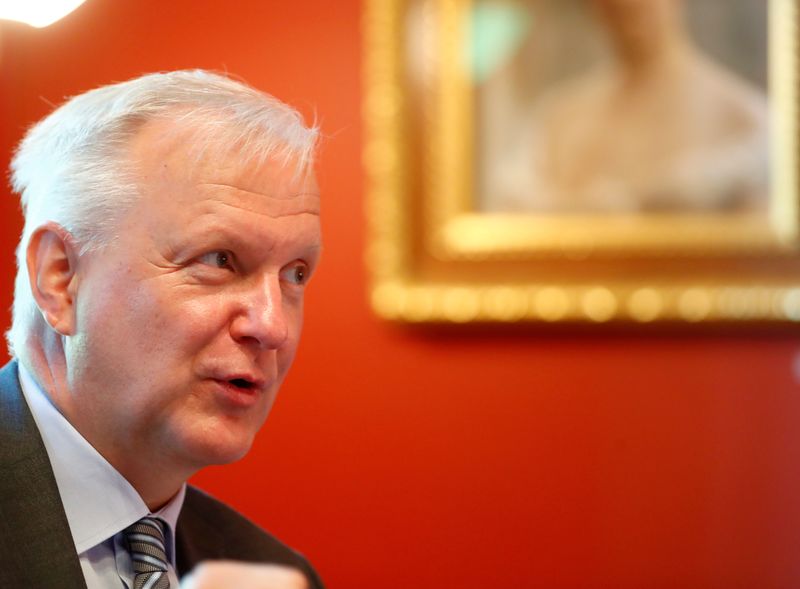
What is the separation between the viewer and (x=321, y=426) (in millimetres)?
2803

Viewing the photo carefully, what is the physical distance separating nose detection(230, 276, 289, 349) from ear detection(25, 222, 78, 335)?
225 mm

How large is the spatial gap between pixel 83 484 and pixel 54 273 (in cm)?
29

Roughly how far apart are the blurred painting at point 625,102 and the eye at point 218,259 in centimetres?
152

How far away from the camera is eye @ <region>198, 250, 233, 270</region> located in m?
1.41

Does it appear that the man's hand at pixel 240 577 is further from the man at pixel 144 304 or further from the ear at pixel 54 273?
the ear at pixel 54 273

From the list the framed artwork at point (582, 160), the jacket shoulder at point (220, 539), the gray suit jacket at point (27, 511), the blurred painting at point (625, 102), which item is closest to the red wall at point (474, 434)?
the framed artwork at point (582, 160)

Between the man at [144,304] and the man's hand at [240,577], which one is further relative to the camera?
the man's hand at [240,577]

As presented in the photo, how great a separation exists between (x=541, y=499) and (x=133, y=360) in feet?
5.54

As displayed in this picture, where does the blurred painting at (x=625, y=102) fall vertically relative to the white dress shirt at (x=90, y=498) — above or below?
above

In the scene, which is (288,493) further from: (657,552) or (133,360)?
(133,360)

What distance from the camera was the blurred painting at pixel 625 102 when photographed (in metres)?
2.86

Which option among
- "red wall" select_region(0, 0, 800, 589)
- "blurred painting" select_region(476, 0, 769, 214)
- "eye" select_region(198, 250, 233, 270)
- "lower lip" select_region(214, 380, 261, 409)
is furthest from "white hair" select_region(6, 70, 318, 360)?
"blurred painting" select_region(476, 0, 769, 214)

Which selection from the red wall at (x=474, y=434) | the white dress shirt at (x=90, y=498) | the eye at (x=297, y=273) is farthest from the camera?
the red wall at (x=474, y=434)

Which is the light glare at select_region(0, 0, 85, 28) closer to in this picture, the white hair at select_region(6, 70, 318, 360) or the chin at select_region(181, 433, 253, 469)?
the white hair at select_region(6, 70, 318, 360)
